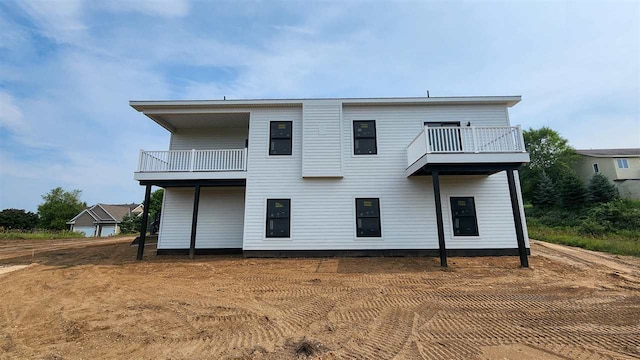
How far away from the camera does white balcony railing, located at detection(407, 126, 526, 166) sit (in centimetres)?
787

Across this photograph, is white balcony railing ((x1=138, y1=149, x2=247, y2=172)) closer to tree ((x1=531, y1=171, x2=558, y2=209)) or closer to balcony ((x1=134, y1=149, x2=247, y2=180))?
balcony ((x1=134, y1=149, x2=247, y2=180))

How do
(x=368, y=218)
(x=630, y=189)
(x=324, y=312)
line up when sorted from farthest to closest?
1. (x=630, y=189)
2. (x=368, y=218)
3. (x=324, y=312)

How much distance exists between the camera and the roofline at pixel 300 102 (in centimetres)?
970

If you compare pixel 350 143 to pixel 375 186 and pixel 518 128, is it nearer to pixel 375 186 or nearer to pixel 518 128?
pixel 375 186

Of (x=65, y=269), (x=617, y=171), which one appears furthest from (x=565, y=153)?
(x=65, y=269)

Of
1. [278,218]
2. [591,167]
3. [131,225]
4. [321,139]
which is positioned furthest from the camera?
[131,225]

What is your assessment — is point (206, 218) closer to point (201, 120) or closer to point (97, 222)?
point (201, 120)

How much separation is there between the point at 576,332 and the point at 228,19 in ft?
42.0

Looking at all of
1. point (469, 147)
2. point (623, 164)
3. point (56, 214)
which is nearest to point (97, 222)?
point (56, 214)

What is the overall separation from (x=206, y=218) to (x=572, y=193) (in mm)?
28500

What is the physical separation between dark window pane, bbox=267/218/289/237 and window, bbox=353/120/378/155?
12.6ft

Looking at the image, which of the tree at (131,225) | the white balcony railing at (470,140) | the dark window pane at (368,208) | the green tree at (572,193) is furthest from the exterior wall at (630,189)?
the tree at (131,225)

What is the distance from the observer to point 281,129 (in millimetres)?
10148

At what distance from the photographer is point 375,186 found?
952 cm
